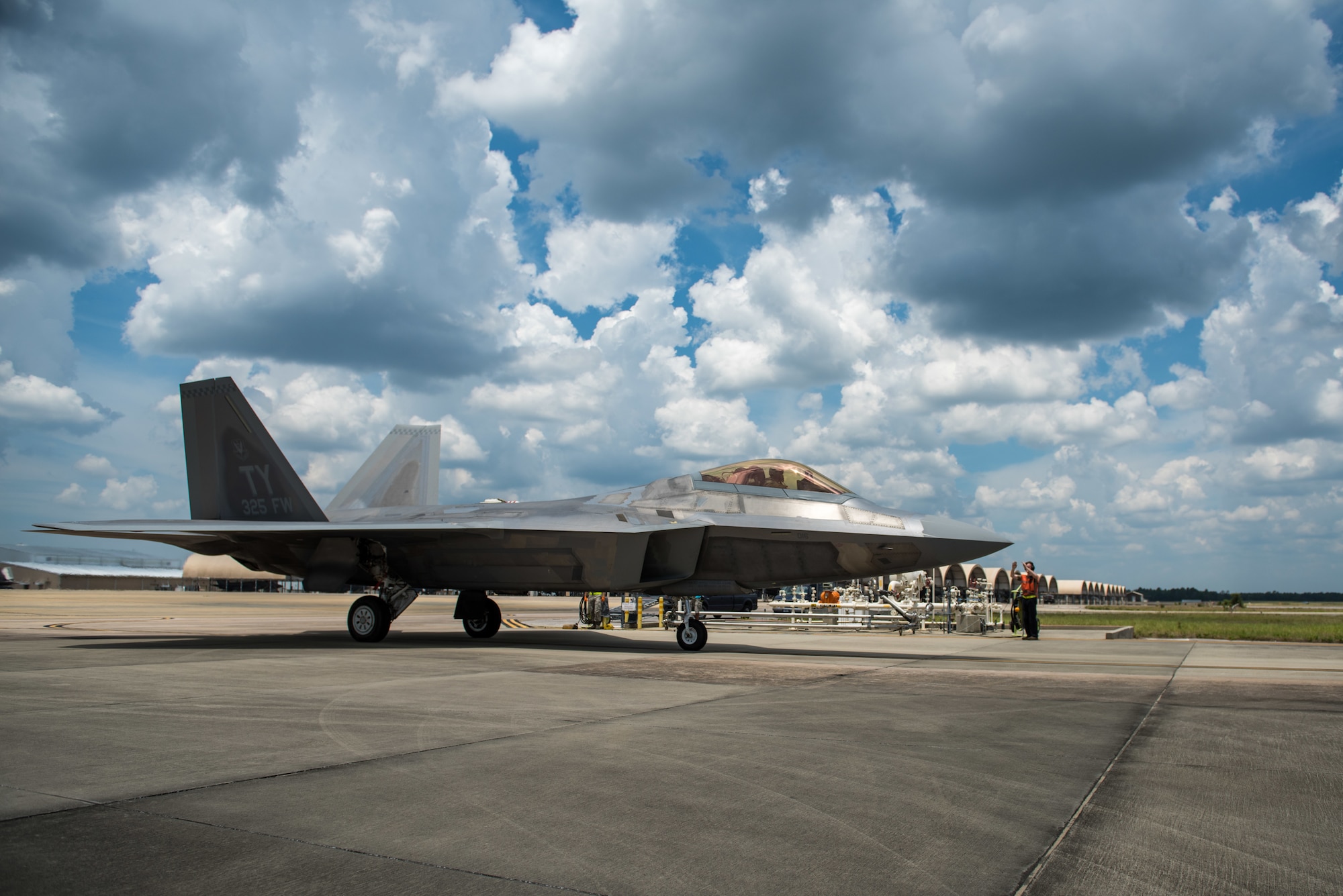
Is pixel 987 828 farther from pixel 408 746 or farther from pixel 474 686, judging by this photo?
pixel 474 686

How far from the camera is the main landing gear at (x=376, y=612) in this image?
1298 cm

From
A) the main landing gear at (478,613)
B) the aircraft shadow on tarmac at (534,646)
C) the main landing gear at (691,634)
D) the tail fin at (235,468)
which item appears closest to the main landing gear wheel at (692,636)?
the main landing gear at (691,634)

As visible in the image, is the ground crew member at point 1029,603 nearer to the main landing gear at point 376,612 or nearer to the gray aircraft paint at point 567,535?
the gray aircraft paint at point 567,535

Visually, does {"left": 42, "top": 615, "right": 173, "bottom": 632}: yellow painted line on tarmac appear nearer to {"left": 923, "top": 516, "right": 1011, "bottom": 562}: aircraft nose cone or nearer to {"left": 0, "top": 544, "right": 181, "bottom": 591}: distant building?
{"left": 923, "top": 516, "right": 1011, "bottom": 562}: aircraft nose cone

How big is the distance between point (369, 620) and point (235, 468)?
13.4 feet

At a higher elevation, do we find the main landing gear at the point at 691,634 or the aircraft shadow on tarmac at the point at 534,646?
the main landing gear at the point at 691,634

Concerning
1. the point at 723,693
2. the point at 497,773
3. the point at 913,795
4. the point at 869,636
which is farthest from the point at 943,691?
the point at 869,636

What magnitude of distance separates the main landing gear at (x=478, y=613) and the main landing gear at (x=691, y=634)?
374cm

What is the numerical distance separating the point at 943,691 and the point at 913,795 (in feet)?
13.1

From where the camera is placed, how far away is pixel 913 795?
146 inches

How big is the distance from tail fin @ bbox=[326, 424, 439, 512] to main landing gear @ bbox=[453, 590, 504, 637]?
12.1 feet

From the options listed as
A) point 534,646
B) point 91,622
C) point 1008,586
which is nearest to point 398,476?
point 534,646

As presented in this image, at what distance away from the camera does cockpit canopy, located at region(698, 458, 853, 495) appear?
1195 cm

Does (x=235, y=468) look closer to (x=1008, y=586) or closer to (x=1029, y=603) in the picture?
(x=1029, y=603)
